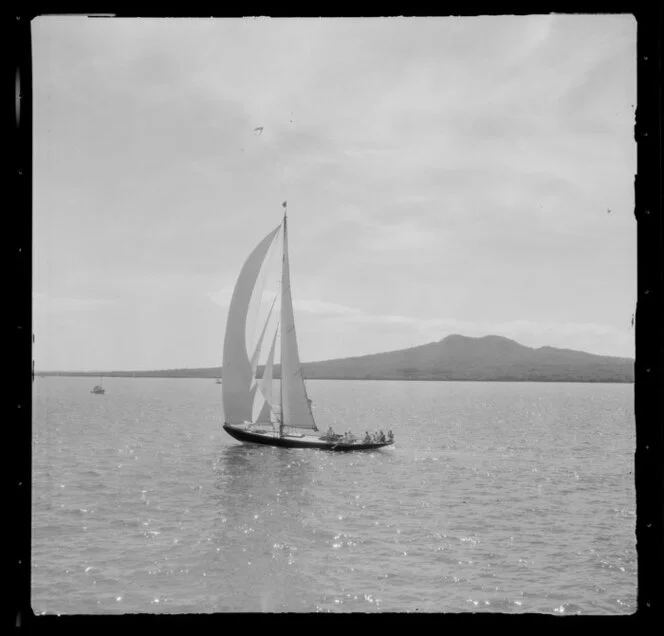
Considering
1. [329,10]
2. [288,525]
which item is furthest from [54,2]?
[288,525]

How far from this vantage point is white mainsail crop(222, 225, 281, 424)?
33.9 metres

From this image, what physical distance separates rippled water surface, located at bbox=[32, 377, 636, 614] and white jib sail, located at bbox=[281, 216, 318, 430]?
206 cm

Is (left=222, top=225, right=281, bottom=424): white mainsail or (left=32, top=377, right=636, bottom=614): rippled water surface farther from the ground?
(left=222, top=225, right=281, bottom=424): white mainsail

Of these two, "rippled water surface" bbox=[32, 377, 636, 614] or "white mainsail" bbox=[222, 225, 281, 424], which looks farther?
"white mainsail" bbox=[222, 225, 281, 424]

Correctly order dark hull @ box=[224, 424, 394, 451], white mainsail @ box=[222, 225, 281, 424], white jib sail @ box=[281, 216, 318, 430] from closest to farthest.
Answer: white mainsail @ box=[222, 225, 281, 424] < dark hull @ box=[224, 424, 394, 451] < white jib sail @ box=[281, 216, 318, 430]

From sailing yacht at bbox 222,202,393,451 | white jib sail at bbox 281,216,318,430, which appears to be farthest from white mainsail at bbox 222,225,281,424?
white jib sail at bbox 281,216,318,430

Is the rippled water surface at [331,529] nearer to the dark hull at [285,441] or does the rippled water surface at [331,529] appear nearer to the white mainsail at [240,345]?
the dark hull at [285,441]

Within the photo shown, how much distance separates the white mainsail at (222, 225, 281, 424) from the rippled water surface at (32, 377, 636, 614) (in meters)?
3.45

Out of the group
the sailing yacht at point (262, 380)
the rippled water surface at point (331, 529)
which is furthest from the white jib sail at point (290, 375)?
the rippled water surface at point (331, 529)

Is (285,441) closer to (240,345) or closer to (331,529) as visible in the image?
(240,345)

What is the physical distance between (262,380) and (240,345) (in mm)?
2174

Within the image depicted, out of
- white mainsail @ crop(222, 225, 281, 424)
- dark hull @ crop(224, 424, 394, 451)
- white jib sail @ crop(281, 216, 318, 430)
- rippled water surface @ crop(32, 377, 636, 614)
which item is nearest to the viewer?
rippled water surface @ crop(32, 377, 636, 614)

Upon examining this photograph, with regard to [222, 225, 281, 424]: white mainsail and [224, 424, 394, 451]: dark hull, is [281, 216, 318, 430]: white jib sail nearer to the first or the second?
[224, 424, 394, 451]: dark hull

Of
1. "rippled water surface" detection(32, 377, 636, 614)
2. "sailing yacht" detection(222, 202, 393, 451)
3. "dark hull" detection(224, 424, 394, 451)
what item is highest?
"sailing yacht" detection(222, 202, 393, 451)
